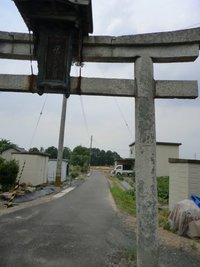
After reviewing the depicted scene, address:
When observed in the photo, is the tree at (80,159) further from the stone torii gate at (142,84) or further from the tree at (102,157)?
the stone torii gate at (142,84)

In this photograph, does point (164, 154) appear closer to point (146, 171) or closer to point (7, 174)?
point (7, 174)

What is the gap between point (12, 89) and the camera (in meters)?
6.29

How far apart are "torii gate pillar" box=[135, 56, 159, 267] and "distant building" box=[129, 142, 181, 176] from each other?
1231 inches

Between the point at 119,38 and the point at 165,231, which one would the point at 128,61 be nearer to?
the point at 119,38

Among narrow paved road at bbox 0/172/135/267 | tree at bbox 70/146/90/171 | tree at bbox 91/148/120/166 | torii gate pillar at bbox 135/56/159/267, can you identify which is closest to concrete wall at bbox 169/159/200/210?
narrow paved road at bbox 0/172/135/267

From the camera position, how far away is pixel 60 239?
8.26 m

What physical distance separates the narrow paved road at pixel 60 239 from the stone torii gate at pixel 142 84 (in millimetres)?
1659

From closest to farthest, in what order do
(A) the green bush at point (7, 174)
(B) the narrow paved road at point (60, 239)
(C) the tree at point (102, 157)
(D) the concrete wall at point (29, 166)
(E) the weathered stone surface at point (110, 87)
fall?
(E) the weathered stone surface at point (110, 87) < (B) the narrow paved road at point (60, 239) < (A) the green bush at point (7, 174) < (D) the concrete wall at point (29, 166) < (C) the tree at point (102, 157)

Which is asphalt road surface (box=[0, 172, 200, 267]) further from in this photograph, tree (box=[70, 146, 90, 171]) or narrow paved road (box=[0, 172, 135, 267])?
tree (box=[70, 146, 90, 171])

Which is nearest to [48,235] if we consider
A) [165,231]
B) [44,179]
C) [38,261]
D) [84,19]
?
[38,261]

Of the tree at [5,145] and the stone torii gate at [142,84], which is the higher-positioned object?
the tree at [5,145]

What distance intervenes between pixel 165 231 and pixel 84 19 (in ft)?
24.9

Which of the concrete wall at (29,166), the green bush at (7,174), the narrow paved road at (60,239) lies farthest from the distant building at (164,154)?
the narrow paved road at (60,239)

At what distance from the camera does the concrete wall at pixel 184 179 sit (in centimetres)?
1362
